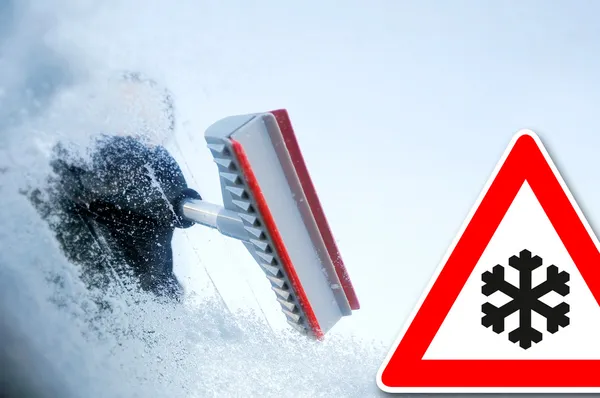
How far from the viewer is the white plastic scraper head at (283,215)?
2.03m

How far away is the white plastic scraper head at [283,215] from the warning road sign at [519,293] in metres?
0.85

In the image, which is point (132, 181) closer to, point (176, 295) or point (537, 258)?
point (176, 295)

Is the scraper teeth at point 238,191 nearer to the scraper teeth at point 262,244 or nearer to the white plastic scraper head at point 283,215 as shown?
the white plastic scraper head at point 283,215

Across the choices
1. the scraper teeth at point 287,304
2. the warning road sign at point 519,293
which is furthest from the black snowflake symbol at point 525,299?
the scraper teeth at point 287,304

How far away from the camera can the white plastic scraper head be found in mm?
2027

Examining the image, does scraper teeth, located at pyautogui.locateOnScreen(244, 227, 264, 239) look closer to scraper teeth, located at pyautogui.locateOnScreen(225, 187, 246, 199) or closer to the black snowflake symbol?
scraper teeth, located at pyautogui.locateOnScreen(225, 187, 246, 199)

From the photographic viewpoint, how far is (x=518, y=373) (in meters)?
1.41

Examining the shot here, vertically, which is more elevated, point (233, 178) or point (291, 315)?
point (233, 178)

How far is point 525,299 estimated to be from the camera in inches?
54.9

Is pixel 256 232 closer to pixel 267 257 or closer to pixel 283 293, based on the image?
pixel 267 257

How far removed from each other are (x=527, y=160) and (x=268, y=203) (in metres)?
1.02

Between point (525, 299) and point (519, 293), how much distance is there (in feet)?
0.07

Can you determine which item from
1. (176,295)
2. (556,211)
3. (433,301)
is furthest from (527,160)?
(176,295)

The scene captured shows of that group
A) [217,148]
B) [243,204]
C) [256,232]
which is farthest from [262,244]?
[217,148]
